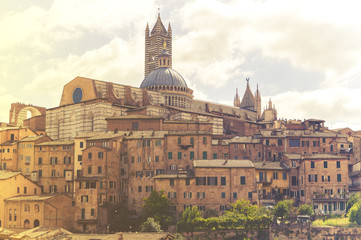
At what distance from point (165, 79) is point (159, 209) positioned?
1779 inches

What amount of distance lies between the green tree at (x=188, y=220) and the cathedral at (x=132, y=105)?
23.0m

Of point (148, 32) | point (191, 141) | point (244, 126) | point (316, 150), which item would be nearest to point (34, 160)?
point (191, 141)

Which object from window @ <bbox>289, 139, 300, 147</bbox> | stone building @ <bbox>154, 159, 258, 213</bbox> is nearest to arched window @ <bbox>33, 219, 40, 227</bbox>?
stone building @ <bbox>154, 159, 258, 213</bbox>

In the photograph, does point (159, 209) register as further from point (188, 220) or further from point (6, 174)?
point (6, 174)

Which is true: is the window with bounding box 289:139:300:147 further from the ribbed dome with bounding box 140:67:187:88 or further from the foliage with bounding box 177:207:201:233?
the ribbed dome with bounding box 140:67:187:88

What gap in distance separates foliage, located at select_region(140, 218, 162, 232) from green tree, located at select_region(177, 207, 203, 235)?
243 cm

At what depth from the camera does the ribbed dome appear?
101 m

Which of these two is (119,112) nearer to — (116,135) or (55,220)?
(116,135)

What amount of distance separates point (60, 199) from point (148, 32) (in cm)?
7646

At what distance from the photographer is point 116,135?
67.9 metres

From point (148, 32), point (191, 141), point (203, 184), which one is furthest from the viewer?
point (148, 32)

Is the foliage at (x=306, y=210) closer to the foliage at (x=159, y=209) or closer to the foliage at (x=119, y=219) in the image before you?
the foliage at (x=159, y=209)

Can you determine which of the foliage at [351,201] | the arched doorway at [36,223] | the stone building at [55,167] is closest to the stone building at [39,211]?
the arched doorway at [36,223]

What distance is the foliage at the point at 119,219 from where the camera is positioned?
2415 inches
